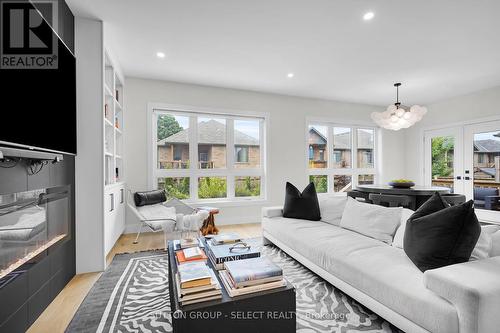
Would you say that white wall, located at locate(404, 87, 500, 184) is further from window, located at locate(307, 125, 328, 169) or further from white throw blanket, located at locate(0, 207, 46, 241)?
white throw blanket, located at locate(0, 207, 46, 241)

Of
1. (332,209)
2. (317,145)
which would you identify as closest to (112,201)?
(332,209)

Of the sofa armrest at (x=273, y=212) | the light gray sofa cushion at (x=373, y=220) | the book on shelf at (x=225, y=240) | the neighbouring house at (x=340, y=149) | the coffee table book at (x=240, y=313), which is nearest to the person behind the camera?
the coffee table book at (x=240, y=313)

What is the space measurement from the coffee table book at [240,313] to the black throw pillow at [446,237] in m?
0.86

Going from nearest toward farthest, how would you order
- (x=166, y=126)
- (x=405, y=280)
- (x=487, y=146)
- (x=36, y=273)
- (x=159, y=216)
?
(x=405, y=280), (x=36, y=273), (x=159, y=216), (x=166, y=126), (x=487, y=146)

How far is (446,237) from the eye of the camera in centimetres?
146

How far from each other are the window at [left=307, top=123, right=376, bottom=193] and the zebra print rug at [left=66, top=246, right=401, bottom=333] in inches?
130

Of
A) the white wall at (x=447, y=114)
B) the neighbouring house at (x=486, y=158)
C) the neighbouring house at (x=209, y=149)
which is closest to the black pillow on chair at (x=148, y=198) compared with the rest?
the neighbouring house at (x=209, y=149)

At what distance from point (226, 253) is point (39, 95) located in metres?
1.67

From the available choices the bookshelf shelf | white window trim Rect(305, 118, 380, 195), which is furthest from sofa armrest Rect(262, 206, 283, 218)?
white window trim Rect(305, 118, 380, 195)

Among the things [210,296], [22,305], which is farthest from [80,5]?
[210,296]

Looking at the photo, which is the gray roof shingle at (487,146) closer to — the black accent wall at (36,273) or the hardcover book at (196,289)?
the hardcover book at (196,289)

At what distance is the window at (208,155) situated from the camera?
4.33 meters

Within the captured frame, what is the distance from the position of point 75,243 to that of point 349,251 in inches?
101

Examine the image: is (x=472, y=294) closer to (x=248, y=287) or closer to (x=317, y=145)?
(x=248, y=287)
